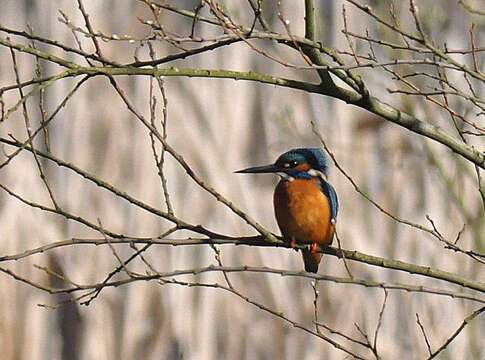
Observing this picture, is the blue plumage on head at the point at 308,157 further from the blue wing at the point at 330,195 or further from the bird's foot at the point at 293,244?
the bird's foot at the point at 293,244

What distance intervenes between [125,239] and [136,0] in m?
2.92

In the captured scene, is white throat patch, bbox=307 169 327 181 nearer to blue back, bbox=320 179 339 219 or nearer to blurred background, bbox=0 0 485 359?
blue back, bbox=320 179 339 219

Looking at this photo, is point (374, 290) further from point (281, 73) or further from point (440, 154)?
point (281, 73)

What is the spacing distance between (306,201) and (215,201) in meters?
2.04

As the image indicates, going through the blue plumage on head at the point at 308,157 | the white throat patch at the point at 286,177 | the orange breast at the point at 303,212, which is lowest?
the orange breast at the point at 303,212

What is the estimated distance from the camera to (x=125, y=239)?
3080 mm

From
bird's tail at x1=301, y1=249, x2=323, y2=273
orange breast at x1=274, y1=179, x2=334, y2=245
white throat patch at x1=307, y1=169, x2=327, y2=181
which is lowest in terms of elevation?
bird's tail at x1=301, y1=249, x2=323, y2=273

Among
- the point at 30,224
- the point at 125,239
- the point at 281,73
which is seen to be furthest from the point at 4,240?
the point at 125,239

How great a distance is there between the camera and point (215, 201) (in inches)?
231

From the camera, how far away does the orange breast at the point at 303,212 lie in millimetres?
3740

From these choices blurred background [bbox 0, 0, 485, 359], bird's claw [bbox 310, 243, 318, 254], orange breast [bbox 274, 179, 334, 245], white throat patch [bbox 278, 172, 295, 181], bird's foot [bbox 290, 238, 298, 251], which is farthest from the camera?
blurred background [bbox 0, 0, 485, 359]

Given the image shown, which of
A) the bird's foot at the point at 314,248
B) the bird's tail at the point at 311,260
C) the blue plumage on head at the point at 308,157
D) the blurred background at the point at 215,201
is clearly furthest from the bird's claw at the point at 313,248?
the blurred background at the point at 215,201

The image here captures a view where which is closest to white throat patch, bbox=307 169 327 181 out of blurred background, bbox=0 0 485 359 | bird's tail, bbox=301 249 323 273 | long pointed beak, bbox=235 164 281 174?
long pointed beak, bbox=235 164 281 174

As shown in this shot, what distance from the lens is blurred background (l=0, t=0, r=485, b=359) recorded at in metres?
5.82
